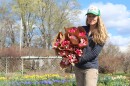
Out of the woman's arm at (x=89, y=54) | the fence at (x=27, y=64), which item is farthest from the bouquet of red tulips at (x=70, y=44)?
the fence at (x=27, y=64)

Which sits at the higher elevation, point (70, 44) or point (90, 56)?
point (70, 44)

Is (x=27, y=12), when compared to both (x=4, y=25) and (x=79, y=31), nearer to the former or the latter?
(x=4, y=25)

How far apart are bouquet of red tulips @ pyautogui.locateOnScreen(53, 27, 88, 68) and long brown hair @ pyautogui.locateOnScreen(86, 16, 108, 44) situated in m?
0.13

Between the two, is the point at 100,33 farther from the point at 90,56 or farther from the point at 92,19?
the point at 90,56

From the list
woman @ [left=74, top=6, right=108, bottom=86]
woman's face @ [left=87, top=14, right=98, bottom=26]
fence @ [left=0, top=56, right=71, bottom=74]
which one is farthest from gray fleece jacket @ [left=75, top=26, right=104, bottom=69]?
fence @ [left=0, top=56, right=71, bottom=74]

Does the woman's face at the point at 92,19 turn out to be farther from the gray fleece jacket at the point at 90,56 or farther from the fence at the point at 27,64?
the fence at the point at 27,64

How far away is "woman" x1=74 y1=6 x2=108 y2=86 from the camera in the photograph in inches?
215

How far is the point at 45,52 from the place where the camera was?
119ft

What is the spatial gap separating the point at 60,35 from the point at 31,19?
47.9 metres

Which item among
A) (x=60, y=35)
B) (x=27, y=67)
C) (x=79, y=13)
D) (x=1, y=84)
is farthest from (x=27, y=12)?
(x=60, y=35)

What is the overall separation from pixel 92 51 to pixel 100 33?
0.26 meters

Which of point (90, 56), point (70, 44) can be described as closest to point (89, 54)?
point (90, 56)

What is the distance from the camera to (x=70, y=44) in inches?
217

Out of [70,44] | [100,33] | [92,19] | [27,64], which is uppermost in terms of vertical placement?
[92,19]
